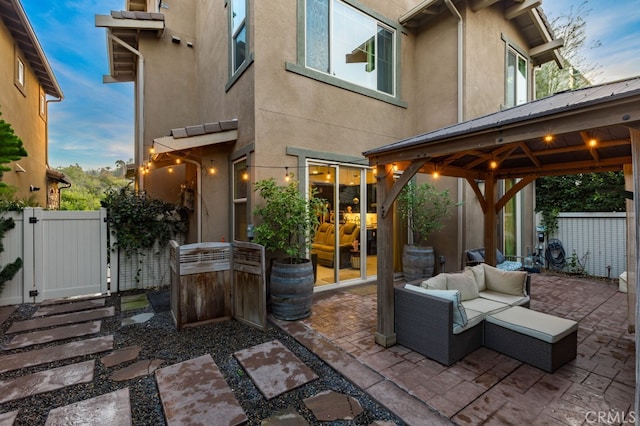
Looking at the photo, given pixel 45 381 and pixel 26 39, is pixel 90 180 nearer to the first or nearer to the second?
pixel 26 39

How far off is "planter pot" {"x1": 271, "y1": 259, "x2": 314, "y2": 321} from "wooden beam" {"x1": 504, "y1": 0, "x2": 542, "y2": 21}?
27.9 feet

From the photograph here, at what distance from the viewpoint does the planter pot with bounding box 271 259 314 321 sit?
442 cm

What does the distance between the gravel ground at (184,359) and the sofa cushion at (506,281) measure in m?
2.97

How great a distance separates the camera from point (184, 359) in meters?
3.33

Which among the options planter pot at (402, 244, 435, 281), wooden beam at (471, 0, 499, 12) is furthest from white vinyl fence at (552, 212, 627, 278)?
wooden beam at (471, 0, 499, 12)

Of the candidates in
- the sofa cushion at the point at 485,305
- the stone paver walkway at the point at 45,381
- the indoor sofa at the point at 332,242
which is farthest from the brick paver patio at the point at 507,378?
the stone paver walkway at the point at 45,381

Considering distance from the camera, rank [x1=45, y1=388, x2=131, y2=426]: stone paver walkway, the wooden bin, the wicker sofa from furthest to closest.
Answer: the wicker sofa → the wooden bin → [x1=45, y1=388, x2=131, y2=426]: stone paver walkway

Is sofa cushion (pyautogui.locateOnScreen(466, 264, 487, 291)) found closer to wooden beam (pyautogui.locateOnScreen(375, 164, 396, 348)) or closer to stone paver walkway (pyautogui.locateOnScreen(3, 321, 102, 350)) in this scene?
wooden beam (pyautogui.locateOnScreen(375, 164, 396, 348))

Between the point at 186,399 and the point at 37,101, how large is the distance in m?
13.2

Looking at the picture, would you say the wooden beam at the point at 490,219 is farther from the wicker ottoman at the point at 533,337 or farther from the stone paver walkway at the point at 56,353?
the stone paver walkway at the point at 56,353

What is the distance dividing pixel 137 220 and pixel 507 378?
6.65m

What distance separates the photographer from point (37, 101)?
10508 millimetres

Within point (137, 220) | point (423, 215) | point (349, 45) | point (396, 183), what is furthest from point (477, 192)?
point (137, 220)

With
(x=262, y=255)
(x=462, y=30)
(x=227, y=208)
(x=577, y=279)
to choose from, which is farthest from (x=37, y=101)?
(x=577, y=279)
